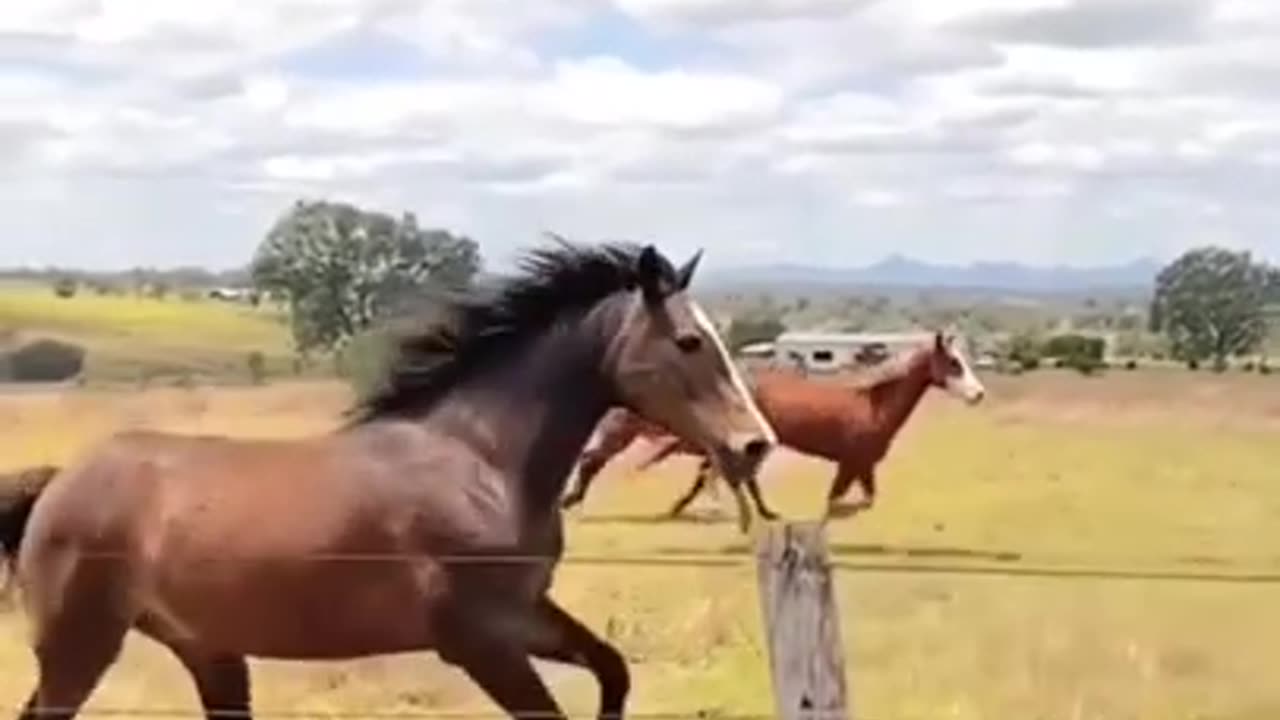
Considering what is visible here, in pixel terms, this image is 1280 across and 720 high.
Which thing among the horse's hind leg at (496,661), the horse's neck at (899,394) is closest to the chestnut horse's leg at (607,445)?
the horse's neck at (899,394)

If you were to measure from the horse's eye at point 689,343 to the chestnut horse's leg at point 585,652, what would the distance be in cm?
89

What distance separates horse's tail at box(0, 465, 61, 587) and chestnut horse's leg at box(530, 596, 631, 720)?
1.66 meters

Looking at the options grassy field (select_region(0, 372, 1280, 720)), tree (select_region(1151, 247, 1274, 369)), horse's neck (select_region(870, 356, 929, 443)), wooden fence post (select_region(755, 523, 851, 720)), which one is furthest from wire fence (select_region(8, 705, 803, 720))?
tree (select_region(1151, 247, 1274, 369))

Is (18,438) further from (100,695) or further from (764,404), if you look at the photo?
(100,695)

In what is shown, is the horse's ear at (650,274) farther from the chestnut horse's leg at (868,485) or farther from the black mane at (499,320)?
the chestnut horse's leg at (868,485)

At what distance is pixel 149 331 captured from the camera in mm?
90875

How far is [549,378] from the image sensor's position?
7246 mm

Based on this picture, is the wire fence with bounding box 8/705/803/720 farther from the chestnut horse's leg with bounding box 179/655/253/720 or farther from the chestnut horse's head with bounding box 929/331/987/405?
the chestnut horse's head with bounding box 929/331/987/405

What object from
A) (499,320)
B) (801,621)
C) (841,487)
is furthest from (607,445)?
(801,621)

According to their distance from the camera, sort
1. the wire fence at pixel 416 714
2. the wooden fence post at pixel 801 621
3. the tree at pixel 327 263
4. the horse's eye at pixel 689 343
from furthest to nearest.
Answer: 1. the tree at pixel 327 263
2. the wire fence at pixel 416 714
3. the horse's eye at pixel 689 343
4. the wooden fence post at pixel 801 621

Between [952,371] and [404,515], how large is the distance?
14792 millimetres

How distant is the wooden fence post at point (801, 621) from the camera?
5.25m

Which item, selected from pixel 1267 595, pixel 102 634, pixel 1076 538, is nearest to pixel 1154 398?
pixel 1076 538

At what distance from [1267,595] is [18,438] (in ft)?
76.6
